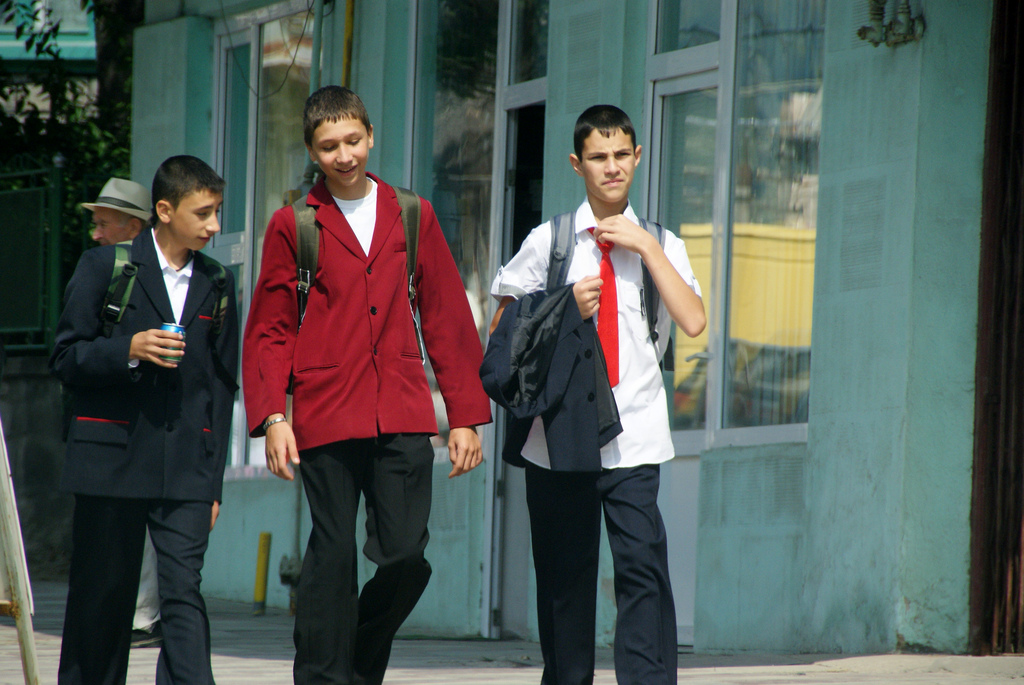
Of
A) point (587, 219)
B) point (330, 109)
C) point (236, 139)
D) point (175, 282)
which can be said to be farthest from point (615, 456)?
point (236, 139)

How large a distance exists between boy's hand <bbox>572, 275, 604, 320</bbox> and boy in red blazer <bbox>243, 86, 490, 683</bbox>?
554 millimetres

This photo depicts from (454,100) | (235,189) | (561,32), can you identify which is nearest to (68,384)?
(561,32)

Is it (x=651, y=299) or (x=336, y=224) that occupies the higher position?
(x=336, y=224)

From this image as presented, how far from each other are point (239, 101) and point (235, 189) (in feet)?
2.26

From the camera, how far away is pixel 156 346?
4.93m

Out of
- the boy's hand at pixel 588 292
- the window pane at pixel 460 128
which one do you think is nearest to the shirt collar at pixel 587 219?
the boy's hand at pixel 588 292

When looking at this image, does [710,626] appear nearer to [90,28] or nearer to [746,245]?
[746,245]

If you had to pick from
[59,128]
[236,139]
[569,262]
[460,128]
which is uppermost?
[59,128]

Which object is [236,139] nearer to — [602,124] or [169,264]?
[169,264]

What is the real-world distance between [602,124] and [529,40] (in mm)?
4892

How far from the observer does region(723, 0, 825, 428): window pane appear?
758cm

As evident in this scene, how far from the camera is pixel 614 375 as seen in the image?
4730 mm

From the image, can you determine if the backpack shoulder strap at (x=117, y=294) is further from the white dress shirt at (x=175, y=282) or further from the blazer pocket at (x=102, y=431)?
the blazer pocket at (x=102, y=431)

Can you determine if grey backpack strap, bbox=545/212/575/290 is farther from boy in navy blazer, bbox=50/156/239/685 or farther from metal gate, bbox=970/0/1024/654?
metal gate, bbox=970/0/1024/654
